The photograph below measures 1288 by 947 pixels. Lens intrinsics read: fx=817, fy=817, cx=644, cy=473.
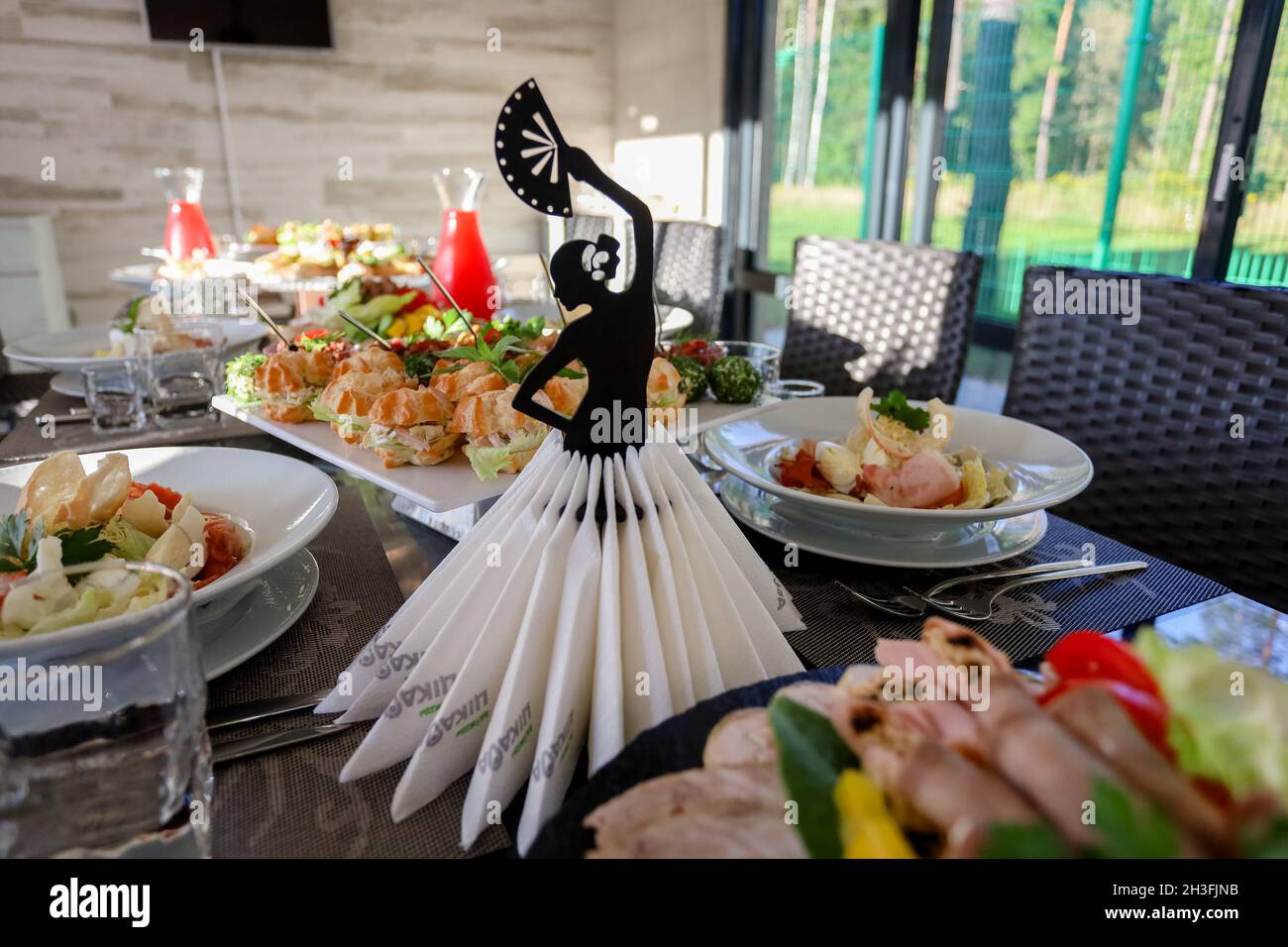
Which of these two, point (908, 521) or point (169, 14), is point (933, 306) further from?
point (169, 14)

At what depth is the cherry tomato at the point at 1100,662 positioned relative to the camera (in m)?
0.36

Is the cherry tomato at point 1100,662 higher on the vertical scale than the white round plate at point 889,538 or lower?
higher

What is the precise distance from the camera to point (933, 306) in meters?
1.73

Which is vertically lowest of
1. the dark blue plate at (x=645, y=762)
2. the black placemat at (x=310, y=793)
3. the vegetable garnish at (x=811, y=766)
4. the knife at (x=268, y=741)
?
the black placemat at (x=310, y=793)

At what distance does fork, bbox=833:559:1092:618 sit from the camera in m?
0.72

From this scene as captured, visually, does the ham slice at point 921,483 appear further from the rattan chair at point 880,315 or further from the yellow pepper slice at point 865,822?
the rattan chair at point 880,315

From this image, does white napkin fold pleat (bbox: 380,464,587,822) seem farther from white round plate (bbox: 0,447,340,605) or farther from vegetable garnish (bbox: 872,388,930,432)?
vegetable garnish (bbox: 872,388,930,432)

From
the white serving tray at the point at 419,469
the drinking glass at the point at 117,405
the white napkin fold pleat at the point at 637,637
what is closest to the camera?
the white napkin fold pleat at the point at 637,637

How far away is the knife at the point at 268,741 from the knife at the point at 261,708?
0.7 inches

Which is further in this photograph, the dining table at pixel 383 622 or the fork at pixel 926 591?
the fork at pixel 926 591

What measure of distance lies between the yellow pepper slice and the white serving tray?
469 mm

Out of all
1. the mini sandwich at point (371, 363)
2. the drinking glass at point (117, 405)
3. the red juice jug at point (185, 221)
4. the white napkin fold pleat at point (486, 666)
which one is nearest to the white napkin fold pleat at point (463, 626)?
the white napkin fold pleat at point (486, 666)
